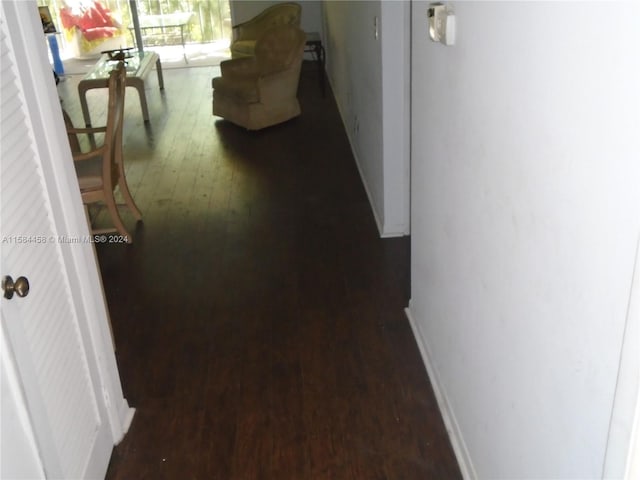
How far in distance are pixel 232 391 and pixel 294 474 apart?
51 cm

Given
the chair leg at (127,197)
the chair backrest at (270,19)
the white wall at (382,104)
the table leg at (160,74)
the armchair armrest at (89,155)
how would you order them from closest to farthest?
the white wall at (382,104) → the armchair armrest at (89,155) → the chair leg at (127,197) → the chair backrest at (270,19) → the table leg at (160,74)

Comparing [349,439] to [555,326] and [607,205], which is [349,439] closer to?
[555,326]

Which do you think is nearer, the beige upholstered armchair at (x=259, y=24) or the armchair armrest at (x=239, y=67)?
the armchair armrest at (x=239, y=67)

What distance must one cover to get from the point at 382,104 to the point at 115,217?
1567 mm

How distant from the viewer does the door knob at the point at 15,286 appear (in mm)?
1522

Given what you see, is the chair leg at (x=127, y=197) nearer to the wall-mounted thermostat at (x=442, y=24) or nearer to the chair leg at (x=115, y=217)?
the chair leg at (x=115, y=217)

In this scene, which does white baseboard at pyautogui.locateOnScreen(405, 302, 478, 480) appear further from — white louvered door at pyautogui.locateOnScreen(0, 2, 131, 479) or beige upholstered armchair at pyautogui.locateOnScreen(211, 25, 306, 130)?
beige upholstered armchair at pyautogui.locateOnScreen(211, 25, 306, 130)

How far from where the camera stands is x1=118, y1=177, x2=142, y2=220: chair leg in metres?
3.97

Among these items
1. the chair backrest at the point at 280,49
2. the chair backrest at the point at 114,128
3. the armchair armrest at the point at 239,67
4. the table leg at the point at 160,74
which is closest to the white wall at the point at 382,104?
the chair backrest at the point at 280,49

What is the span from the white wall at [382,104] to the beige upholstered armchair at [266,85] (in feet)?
3.46

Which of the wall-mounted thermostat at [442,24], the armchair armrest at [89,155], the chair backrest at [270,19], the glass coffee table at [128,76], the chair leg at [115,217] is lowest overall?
the chair leg at [115,217]

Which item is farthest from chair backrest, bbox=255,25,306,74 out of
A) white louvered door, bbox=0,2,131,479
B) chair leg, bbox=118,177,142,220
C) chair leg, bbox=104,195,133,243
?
white louvered door, bbox=0,2,131,479

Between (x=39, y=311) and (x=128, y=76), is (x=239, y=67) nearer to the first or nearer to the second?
(x=128, y=76)

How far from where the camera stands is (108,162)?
12.0 ft
